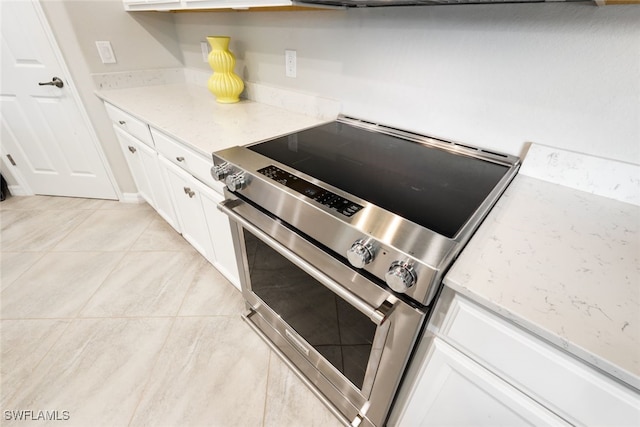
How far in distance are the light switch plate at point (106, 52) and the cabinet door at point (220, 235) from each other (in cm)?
146

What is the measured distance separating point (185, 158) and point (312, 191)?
0.79 m

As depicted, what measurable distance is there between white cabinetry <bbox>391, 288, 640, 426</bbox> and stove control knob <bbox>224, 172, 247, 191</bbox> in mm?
643

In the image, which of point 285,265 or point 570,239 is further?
point 285,265

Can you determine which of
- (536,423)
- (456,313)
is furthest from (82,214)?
(536,423)

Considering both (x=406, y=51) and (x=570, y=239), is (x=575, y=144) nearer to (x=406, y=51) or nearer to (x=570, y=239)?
(x=570, y=239)

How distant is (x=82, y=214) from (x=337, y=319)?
2410mm

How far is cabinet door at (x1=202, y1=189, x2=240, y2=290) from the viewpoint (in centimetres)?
119

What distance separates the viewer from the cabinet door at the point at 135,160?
68.8 inches

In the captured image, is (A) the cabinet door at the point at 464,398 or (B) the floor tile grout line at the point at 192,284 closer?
(A) the cabinet door at the point at 464,398

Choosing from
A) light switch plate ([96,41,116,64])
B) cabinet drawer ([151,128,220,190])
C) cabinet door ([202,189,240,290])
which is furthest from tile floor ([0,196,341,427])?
light switch plate ([96,41,116,64])

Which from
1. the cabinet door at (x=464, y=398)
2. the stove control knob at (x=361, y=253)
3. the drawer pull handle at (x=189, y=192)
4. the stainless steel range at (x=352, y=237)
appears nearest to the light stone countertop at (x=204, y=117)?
the stainless steel range at (x=352, y=237)

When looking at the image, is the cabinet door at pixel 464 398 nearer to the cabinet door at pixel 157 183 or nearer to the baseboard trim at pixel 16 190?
the cabinet door at pixel 157 183

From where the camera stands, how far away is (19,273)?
64.4 inches

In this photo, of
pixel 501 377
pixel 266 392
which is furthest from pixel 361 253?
pixel 266 392
